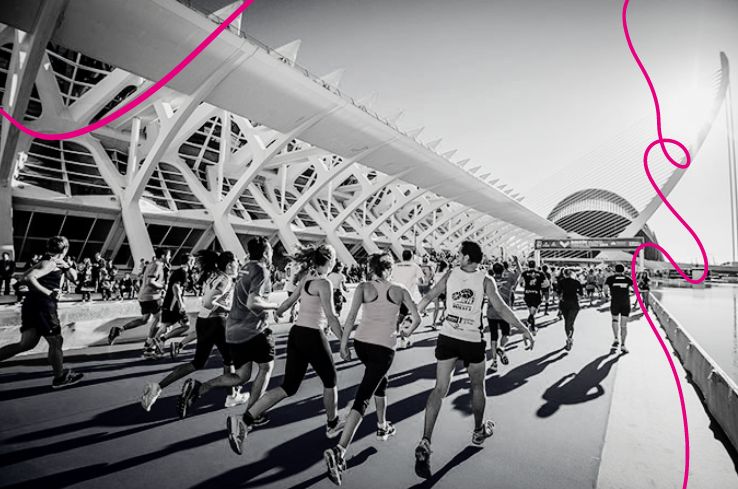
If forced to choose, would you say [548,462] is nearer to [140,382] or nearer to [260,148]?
[140,382]

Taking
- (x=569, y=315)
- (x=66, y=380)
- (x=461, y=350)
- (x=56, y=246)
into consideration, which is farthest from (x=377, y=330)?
(x=569, y=315)

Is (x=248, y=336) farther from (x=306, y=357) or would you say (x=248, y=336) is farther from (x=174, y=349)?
(x=174, y=349)

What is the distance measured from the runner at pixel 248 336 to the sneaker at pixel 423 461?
151cm

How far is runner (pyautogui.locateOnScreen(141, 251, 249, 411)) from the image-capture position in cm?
366

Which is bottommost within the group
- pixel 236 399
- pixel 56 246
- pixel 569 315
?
pixel 236 399

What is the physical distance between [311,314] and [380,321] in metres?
0.59

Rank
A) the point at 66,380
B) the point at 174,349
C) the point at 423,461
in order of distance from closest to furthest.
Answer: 1. the point at 423,461
2. the point at 66,380
3. the point at 174,349

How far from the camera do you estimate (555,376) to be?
5262mm

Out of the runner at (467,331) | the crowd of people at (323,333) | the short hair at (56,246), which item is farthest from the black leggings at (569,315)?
the short hair at (56,246)

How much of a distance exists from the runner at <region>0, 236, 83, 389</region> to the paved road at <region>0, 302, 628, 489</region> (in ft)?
1.78

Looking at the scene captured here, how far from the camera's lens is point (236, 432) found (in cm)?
271

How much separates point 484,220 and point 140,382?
4547 cm

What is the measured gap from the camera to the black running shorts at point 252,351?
337 cm

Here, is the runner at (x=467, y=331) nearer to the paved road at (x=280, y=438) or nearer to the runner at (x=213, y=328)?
the paved road at (x=280, y=438)
